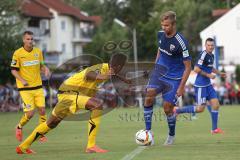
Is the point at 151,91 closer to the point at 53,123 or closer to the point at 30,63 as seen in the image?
the point at 53,123

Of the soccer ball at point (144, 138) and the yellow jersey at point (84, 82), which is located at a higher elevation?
the yellow jersey at point (84, 82)

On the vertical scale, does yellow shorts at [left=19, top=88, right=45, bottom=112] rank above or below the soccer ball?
above

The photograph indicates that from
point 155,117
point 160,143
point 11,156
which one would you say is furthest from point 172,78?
point 155,117

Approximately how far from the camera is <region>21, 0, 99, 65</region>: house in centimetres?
8400

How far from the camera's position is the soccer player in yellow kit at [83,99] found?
11.7 meters

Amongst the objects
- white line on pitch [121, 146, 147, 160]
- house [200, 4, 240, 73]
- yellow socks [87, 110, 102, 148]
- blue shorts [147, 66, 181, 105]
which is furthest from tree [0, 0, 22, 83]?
house [200, 4, 240, 73]

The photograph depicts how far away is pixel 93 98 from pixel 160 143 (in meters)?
2.45

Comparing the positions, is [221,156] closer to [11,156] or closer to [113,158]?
[113,158]

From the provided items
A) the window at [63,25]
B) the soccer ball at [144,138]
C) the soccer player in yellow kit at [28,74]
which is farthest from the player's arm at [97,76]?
the window at [63,25]

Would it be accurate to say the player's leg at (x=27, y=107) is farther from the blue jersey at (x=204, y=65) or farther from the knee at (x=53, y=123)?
the blue jersey at (x=204, y=65)

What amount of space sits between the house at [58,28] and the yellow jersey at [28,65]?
60920 mm

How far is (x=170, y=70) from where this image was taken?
1301 centimetres

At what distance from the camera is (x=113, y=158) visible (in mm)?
10859

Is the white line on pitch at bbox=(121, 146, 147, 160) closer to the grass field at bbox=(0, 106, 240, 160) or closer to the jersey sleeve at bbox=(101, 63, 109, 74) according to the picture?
the grass field at bbox=(0, 106, 240, 160)
